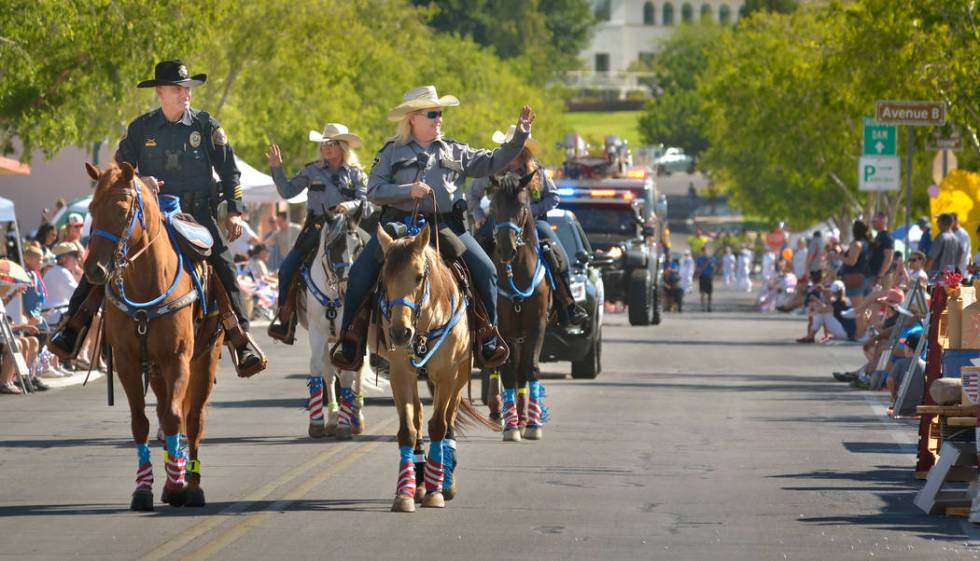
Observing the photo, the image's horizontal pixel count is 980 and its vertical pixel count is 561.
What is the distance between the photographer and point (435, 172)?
46.6ft

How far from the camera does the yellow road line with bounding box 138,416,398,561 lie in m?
11.3

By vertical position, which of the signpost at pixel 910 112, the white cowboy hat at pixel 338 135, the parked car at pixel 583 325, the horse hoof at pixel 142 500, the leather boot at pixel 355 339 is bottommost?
the parked car at pixel 583 325

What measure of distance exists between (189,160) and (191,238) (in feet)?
3.06

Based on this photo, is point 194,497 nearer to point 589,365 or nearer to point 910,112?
point 589,365

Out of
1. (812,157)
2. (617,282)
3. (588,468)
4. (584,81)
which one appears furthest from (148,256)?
(584,81)

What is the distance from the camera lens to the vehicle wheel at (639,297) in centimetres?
3982

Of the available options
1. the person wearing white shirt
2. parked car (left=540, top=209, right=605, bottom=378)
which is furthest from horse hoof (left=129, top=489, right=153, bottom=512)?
the person wearing white shirt

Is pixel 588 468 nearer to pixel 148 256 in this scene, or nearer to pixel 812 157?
pixel 148 256

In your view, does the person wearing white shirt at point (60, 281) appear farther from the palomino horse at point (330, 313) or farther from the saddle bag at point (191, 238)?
the saddle bag at point (191, 238)

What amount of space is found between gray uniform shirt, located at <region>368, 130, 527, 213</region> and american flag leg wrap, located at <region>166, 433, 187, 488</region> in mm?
2165

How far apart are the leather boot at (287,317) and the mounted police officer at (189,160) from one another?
423 centimetres

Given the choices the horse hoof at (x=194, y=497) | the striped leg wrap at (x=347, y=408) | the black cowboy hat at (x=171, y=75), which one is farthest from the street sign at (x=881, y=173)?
the horse hoof at (x=194, y=497)

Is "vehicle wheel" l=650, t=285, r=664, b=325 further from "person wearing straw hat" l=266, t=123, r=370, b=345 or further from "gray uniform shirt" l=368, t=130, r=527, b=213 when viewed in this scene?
"gray uniform shirt" l=368, t=130, r=527, b=213

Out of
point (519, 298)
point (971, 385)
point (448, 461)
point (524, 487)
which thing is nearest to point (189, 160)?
point (448, 461)
